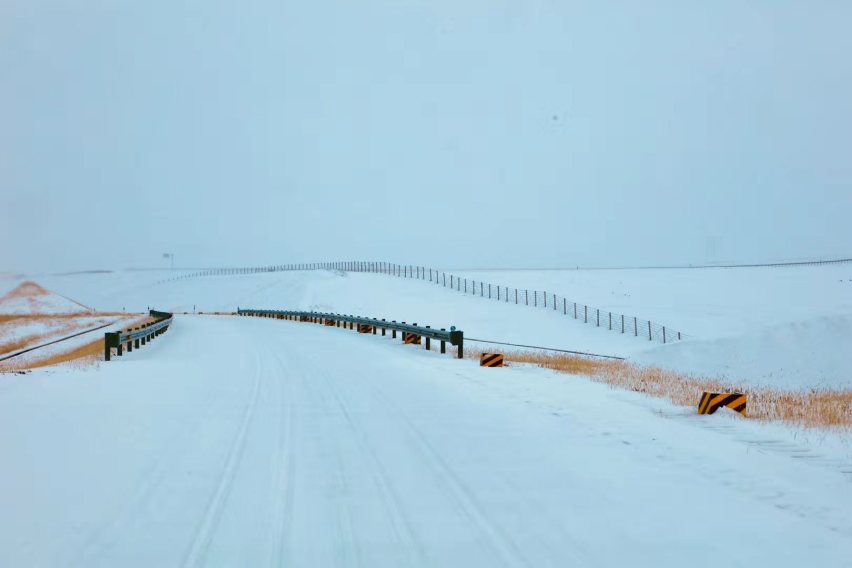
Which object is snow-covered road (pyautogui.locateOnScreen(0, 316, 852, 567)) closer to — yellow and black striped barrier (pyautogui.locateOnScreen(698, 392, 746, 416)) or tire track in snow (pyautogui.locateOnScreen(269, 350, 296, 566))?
tire track in snow (pyautogui.locateOnScreen(269, 350, 296, 566))

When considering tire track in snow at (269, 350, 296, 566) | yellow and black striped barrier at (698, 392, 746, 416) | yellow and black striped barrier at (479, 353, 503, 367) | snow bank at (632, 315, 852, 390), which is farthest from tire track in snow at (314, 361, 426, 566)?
snow bank at (632, 315, 852, 390)

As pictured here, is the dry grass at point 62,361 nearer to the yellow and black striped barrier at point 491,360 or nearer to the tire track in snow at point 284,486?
the yellow and black striped barrier at point 491,360

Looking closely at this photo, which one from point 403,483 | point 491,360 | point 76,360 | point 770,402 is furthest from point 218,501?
point 76,360

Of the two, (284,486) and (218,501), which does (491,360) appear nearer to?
(284,486)

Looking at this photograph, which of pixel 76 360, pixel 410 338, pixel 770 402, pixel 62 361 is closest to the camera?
pixel 770 402

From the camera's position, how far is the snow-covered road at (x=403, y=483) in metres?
5.16

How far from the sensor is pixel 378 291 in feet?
269

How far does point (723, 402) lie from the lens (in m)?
11.1

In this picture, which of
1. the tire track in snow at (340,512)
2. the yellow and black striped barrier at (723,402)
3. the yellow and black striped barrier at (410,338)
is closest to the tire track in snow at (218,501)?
the tire track in snow at (340,512)

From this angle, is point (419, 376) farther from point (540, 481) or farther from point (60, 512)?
point (60, 512)

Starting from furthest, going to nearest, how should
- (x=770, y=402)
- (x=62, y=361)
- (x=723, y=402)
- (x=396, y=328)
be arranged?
(x=396, y=328) → (x=62, y=361) → (x=770, y=402) → (x=723, y=402)

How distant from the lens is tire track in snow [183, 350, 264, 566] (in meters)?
5.05

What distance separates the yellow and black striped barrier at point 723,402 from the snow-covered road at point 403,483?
0.31 metres

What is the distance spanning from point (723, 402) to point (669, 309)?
51192 millimetres
